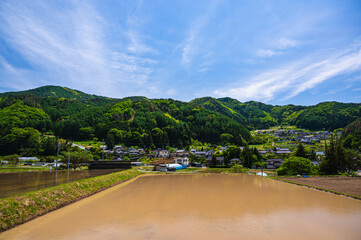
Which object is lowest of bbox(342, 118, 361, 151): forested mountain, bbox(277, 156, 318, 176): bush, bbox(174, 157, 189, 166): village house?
bbox(174, 157, 189, 166): village house

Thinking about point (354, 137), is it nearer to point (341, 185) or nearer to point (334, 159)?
point (334, 159)

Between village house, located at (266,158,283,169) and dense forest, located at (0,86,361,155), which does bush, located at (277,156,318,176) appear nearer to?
village house, located at (266,158,283,169)

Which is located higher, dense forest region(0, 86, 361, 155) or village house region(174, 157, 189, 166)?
dense forest region(0, 86, 361, 155)

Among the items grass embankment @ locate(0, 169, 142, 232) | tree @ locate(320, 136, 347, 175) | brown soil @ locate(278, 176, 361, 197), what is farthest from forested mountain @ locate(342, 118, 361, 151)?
grass embankment @ locate(0, 169, 142, 232)

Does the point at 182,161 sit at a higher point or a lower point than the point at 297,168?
lower

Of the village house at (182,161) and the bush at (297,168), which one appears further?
the village house at (182,161)

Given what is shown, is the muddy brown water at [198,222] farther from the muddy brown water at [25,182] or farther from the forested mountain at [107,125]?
the forested mountain at [107,125]

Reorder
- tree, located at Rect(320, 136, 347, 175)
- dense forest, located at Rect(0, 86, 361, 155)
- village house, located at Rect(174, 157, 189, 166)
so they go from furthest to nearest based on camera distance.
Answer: dense forest, located at Rect(0, 86, 361, 155) → village house, located at Rect(174, 157, 189, 166) → tree, located at Rect(320, 136, 347, 175)

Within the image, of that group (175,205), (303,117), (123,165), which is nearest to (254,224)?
(175,205)

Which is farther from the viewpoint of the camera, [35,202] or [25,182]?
[25,182]

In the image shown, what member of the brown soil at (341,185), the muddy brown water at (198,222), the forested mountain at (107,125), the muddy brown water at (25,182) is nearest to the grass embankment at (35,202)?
the muddy brown water at (198,222)

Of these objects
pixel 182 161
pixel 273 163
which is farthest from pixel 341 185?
pixel 182 161
